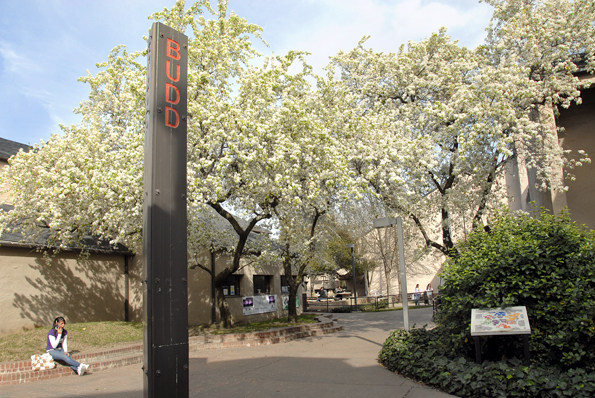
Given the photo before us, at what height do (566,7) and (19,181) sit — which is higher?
(566,7)

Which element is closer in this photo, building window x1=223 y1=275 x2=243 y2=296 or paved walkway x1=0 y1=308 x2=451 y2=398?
paved walkway x1=0 y1=308 x2=451 y2=398

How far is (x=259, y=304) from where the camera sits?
71.7 ft

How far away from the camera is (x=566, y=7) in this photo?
12891 millimetres

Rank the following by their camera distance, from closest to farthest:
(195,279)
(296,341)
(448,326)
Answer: (448,326) < (296,341) < (195,279)

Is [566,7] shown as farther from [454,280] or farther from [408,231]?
[454,280]

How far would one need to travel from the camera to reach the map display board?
20.1 ft

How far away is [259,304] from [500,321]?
54.7ft

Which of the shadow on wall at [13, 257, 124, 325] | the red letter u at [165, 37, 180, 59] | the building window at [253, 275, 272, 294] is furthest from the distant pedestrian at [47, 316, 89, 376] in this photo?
the building window at [253, 275, 272, 294]

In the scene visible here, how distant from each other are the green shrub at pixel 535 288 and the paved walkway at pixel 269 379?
1510 millimetres

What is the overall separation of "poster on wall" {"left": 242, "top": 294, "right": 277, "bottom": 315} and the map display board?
15391 mm


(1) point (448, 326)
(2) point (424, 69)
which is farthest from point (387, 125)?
(1) point (448, 326)

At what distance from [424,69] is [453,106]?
2741 mm

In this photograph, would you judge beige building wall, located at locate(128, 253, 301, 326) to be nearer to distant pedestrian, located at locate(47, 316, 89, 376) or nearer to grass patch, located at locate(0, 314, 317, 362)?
grass patch, located at locate(0, 314, 317, 362)

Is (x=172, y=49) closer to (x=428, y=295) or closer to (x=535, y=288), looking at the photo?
(x=535, y=288)
